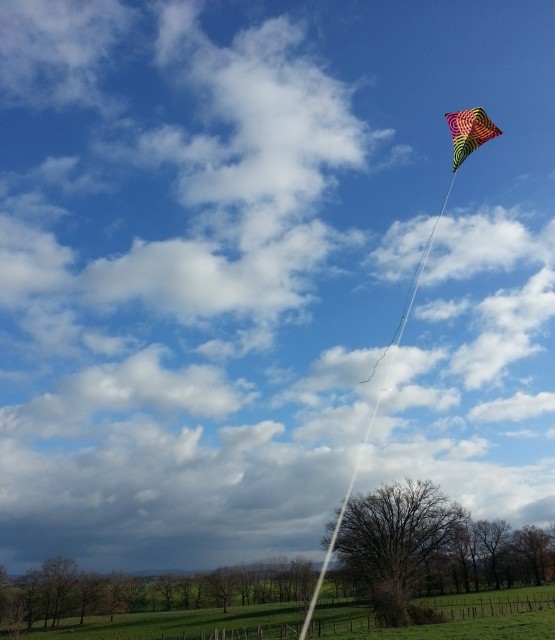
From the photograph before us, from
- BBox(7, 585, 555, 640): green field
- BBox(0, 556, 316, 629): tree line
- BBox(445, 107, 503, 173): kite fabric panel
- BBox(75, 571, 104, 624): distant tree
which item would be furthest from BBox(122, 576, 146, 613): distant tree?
BBox(445, 107, 503, 173): kite fabric panel

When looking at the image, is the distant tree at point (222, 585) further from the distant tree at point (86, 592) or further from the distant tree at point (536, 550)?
the distant tree at point (536, 550)

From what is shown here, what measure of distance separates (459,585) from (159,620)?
59443mm

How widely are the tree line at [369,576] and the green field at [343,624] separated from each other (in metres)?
3.48

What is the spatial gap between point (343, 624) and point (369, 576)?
5389 millimetres

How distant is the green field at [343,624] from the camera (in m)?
31.2

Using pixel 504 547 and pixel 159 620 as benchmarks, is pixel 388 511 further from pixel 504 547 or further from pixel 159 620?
pixel 504 547

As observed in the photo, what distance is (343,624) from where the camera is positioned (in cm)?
4891

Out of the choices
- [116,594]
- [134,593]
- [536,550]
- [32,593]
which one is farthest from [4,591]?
[536,550]

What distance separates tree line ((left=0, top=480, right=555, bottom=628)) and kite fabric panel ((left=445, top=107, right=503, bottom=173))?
122 feet

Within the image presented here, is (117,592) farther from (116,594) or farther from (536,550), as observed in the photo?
(536,550)

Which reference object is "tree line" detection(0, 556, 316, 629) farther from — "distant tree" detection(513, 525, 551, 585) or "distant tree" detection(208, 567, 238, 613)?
"distant tree" detection(513, 525, 551, 585)

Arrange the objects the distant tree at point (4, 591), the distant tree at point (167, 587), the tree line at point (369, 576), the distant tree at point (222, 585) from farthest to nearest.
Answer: the distant tree at point (167, 587)
the distant tree at point (222, 585)
the distant tree at point (4, 591)
the tree line at point (369, 576)

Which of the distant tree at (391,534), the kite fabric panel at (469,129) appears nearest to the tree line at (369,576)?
the distant tree at (391,534)

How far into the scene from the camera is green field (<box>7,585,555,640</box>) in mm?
31163
